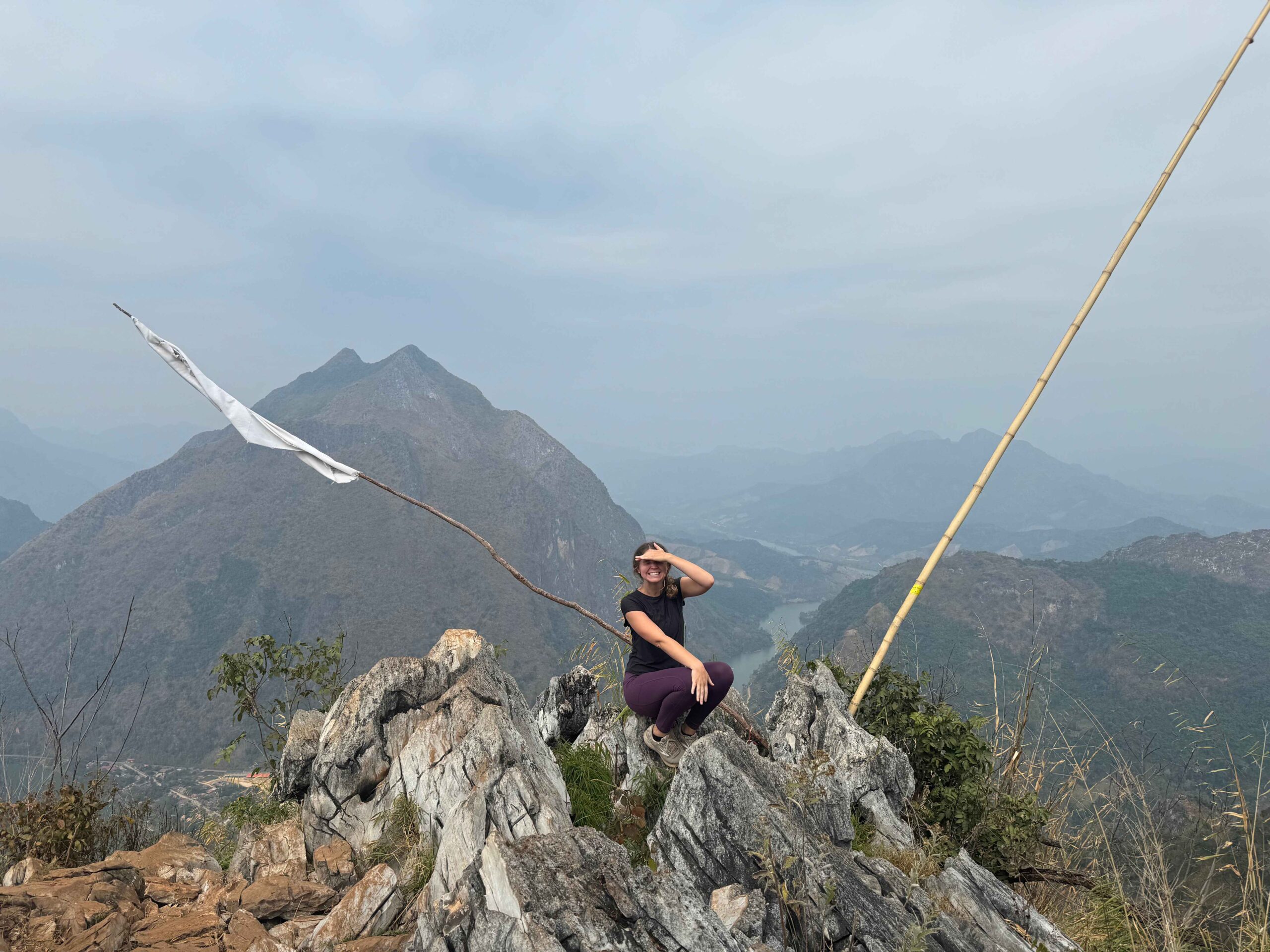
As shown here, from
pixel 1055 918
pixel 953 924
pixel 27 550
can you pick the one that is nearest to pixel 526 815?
pixel 953 924

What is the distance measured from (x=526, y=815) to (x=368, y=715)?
276 centimetres

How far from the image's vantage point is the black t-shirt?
7.52 metres

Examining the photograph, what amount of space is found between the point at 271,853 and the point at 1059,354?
9.68 m

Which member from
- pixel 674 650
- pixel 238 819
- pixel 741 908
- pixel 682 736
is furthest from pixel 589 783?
pixel 238 819

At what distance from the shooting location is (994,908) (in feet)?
19.3

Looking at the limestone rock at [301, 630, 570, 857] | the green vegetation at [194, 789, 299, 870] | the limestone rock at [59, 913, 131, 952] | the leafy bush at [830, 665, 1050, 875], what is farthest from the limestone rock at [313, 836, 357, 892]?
the leafy bush at [830, 665, 1050, 875]

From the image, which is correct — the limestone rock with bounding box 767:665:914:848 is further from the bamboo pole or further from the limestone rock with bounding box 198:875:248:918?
the limestone rock with bounding box 198:875:248:918

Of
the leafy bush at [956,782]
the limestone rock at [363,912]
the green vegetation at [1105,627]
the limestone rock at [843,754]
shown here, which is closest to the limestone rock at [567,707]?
the limestone rock at [843,754]

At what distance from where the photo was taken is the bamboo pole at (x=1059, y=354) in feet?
23.8

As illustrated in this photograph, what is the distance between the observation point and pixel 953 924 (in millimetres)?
5387

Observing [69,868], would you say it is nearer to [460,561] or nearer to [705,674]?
[705,674]

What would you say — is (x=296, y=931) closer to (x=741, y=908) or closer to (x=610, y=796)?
(x=610, y=796)

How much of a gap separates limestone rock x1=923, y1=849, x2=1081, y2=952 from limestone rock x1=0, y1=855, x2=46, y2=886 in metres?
7.94

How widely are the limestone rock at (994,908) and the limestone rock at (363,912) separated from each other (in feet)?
14.8
